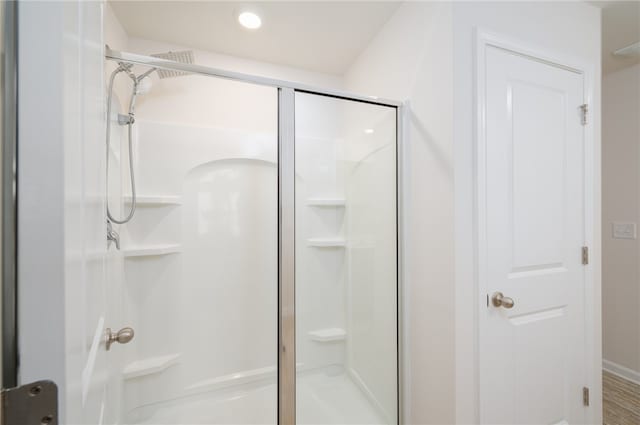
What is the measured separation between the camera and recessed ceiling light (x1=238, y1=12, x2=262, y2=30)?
1.65m

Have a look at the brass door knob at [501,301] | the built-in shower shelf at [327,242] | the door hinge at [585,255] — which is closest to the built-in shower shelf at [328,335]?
the built-in shower shelf at [327,242]

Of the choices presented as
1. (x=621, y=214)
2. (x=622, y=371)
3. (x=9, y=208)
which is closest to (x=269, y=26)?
(x=9, y=208)

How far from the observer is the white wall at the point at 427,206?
1244 mm

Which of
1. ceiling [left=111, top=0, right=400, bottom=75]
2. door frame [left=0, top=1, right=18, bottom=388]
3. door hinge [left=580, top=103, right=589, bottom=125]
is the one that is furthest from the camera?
ceiling [left=111, top=0, right=400, bottom=75]

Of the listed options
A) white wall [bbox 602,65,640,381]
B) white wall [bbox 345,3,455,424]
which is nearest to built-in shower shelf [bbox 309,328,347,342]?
white wall [bbox 345,3,455,424]

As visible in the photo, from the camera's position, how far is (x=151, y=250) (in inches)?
62.9

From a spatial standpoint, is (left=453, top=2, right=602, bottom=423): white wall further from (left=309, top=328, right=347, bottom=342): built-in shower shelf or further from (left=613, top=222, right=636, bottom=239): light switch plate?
(left=613, top=222, right=636, bottom=239): light switch plate

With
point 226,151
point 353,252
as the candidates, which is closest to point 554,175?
point 353,252

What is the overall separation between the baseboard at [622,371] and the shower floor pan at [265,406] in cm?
225

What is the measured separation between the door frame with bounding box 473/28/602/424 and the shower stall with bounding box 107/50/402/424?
402 mm

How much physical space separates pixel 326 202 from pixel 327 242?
0.75 ft

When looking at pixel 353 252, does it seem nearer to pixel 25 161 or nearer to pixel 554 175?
pixel 554 175

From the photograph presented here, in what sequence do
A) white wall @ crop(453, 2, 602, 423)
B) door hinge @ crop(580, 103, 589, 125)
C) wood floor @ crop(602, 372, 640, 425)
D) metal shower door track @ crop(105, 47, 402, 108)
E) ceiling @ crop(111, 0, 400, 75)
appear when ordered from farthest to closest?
1. wood floor @ crop(602, 372, 640, 425)
2. ceiling @ crop(111, 0, 400, 75)
3. door hinge @ crop(580, 103, 589, 125)
4. white wall @ crop(453, 2, 602, 423)
5. metal shower door track @ crop(105, 47, 402, 108)

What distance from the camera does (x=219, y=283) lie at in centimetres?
180
